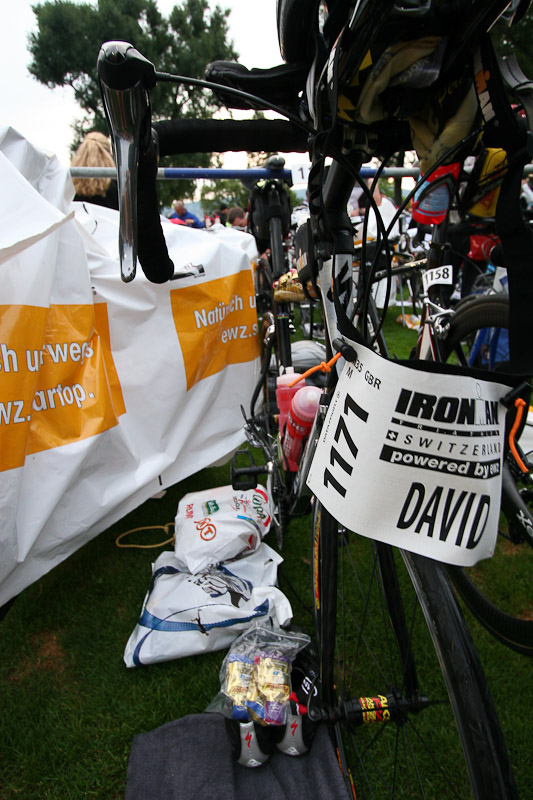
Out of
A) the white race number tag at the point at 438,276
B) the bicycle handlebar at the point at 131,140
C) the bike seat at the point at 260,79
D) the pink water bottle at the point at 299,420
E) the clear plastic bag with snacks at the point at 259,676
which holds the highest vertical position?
the bike seat at the point at 260,79

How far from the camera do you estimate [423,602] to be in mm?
812

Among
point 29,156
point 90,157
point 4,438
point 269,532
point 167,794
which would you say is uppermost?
point 90,157

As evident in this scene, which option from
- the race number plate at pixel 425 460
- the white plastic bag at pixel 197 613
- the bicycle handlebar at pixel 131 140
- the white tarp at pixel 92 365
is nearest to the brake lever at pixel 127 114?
the bicycle handlebar at pixel 131 140

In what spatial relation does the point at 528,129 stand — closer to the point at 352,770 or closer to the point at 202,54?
the point at 352,770

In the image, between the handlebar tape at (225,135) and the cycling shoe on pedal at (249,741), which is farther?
the cycling shoe on pedal at (249,741)

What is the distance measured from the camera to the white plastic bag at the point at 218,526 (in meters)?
2.03

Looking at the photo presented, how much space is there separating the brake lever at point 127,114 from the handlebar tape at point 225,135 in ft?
0.39

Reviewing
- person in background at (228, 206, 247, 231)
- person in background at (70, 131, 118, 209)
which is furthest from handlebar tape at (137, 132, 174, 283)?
person in background at (228, 206, 247, 231)

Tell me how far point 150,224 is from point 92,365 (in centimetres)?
107

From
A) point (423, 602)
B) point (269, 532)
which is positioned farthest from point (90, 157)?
point (423, 602)

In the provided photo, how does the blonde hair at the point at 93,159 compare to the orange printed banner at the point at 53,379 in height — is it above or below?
above

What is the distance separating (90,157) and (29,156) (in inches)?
44.8

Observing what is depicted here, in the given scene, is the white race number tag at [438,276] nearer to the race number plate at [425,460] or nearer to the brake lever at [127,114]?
the race number plate at [425,460]

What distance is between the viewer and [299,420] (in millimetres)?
1503
